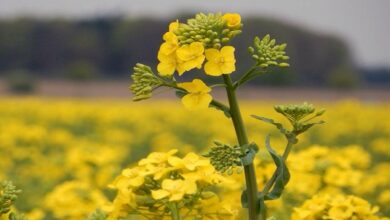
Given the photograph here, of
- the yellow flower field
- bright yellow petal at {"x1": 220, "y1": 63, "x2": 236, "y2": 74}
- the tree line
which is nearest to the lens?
bright yellow petal at {"x1": 220, "y1": 63, "x2": 236, "y2": 74}

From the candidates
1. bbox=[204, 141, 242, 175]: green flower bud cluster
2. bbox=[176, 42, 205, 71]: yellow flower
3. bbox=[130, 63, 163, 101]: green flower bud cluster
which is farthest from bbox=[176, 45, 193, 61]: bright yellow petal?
bbox=[204, 141, 242, 175]: green flower bud cluster

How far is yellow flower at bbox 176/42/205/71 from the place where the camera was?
1485mm

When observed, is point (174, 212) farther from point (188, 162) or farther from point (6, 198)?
point (6, 198)

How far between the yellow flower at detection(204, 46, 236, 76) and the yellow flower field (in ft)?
0.81

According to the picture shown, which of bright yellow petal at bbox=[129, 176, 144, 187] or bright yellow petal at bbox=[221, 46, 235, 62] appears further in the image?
bright yellow petal at bbox=[129, 176, 144, 187]

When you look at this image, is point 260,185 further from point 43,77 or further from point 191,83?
point 43,77

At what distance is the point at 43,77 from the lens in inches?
1864

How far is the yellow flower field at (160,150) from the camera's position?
2707mm

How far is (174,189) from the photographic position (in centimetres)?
150

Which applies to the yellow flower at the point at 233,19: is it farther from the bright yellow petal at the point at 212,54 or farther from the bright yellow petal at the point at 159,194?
the bright yellow petal at the point at 159,194

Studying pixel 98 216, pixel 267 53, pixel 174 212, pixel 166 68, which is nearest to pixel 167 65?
pixel 166 68

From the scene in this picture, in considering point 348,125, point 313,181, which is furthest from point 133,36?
point 313,181

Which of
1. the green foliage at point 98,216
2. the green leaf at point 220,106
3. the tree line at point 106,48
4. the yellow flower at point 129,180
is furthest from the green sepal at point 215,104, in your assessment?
the tree line at point 106,48

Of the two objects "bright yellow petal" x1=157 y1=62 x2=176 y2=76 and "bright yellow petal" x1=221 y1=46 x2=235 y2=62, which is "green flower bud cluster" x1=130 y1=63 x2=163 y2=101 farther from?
"bright yellow petal" x1=221 y1=46 x2=235 y2=62
